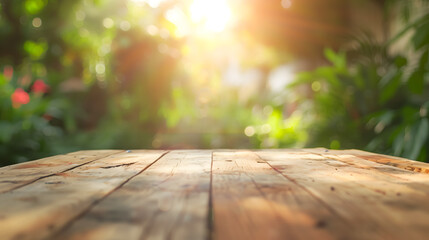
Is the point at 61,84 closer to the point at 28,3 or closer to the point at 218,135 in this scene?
the point at 28,3

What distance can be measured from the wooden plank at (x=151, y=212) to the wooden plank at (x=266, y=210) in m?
0.02

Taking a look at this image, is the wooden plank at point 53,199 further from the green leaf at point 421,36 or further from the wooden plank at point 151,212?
the green leaf at point 421,36

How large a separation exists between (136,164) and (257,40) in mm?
3198

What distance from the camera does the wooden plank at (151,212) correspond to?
354mm

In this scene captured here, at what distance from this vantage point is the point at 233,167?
78 centimetres

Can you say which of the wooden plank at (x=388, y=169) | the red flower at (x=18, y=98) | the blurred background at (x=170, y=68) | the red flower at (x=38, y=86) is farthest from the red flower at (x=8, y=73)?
the wooden plank at (x=388, y=169)

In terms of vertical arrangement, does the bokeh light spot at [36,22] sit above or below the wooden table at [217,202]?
above

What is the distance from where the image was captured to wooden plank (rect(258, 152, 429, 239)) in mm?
364

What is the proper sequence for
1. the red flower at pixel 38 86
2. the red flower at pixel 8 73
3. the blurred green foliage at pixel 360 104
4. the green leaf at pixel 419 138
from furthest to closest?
the red flower at pixel 38 86, the red flower at pixel 8 73, the blurred green foliage at pixel 360 104, the green leaf at pixel 419 138

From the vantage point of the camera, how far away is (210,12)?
3.28 metres

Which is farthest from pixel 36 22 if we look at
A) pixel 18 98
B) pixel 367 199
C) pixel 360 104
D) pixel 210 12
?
pixel 367 199

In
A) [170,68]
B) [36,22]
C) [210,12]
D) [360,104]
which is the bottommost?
[360,104]

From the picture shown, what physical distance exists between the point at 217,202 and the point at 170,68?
2.85m

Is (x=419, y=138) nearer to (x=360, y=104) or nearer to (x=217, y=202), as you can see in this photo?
(x=360, y=104)
